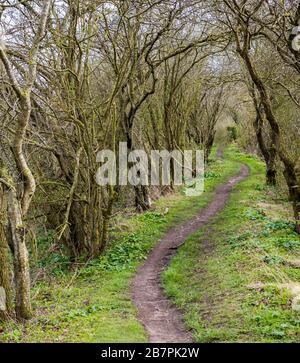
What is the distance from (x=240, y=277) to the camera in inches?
386

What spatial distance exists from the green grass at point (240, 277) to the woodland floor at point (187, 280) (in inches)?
0.9

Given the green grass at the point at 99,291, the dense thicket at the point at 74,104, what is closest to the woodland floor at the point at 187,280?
the green grass at the point at 99,291

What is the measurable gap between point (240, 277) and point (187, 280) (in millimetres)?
1616

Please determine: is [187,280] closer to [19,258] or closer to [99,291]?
[99,291]

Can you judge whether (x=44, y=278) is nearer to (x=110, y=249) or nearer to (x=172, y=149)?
(x=110, y=249)

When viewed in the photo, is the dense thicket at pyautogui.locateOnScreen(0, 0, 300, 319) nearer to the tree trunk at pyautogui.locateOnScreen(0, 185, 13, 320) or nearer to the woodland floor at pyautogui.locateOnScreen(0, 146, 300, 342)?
the tree trunk at pyautogui.locateOnScreen(0, 185, 13, 320)

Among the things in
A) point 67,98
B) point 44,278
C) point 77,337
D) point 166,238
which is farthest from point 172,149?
point 77,337

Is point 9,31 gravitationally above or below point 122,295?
above

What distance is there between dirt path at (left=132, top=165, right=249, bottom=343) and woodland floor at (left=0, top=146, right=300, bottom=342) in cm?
3

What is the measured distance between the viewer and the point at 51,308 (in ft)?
30.1

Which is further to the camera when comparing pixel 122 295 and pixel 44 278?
pixel 44 278

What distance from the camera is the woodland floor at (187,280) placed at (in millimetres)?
7652

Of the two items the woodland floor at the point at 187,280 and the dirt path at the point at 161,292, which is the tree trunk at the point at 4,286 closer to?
the woodland floor at the point at 187,280

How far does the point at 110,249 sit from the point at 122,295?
401 centimetres
